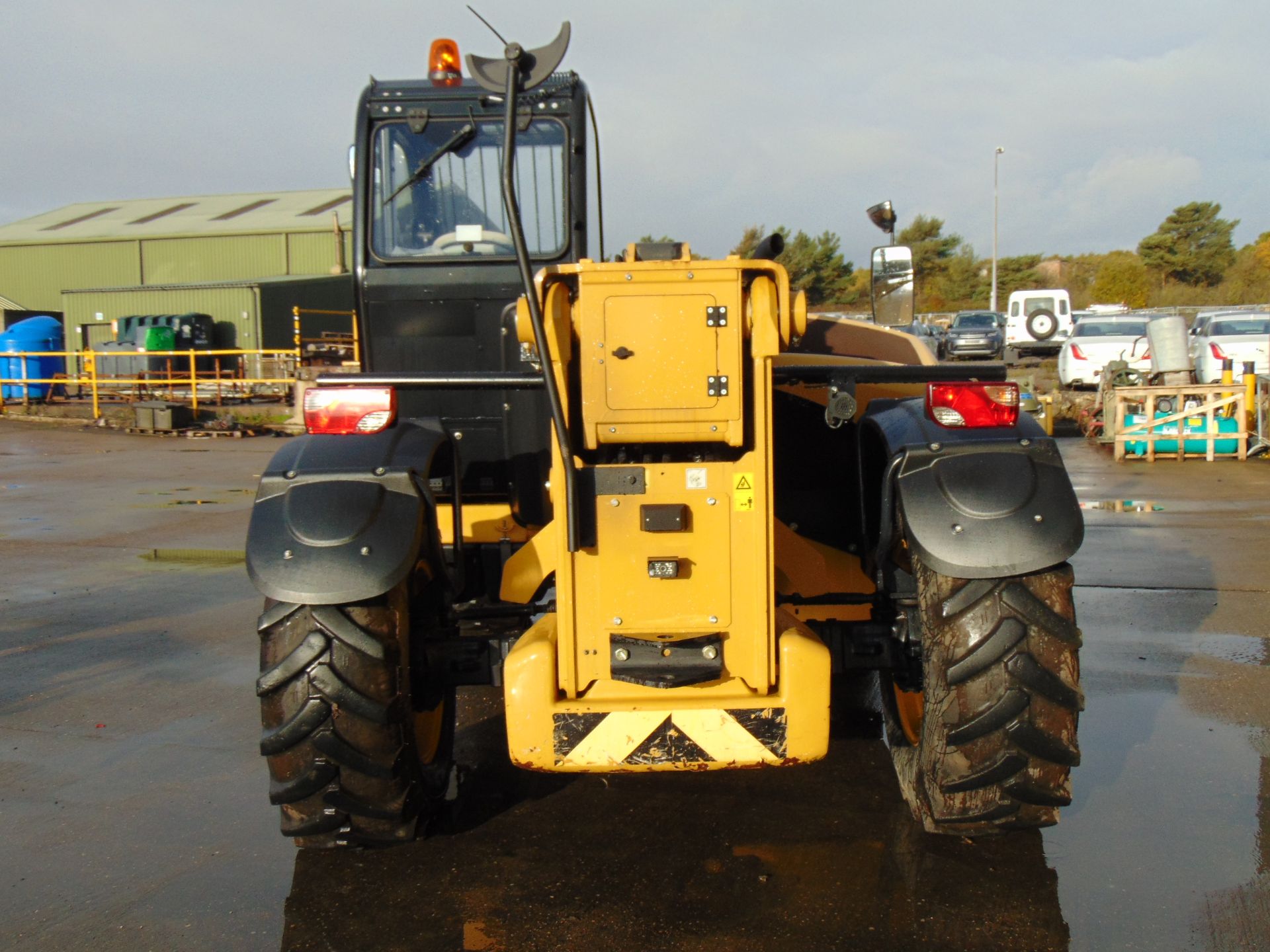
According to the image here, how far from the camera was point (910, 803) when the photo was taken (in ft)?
12.2

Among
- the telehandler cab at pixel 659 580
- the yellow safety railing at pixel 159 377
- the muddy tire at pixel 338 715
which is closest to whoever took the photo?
the telehandler cab at pixel 659 580

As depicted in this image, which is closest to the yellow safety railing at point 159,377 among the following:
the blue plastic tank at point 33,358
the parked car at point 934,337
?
the blue plastic tank at point 33,358

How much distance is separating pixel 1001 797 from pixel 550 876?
1335mm

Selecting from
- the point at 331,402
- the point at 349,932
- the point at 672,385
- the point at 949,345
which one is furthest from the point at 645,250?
the point at 949,345

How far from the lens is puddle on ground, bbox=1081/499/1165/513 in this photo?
34.8ft

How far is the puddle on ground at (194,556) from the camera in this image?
8781 millimetres

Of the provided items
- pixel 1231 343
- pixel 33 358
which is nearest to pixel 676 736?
pixel 1231 343

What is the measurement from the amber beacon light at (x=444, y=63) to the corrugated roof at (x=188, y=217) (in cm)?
3433

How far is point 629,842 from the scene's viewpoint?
147 inches

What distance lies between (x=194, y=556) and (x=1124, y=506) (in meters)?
8.20

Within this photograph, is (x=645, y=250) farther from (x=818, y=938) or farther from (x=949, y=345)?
(x=949, y=345)

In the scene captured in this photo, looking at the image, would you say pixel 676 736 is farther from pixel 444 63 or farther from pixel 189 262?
pixel 189 262

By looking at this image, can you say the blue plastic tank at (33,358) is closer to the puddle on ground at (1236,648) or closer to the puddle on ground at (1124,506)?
the puddle on ground at (1124,506)

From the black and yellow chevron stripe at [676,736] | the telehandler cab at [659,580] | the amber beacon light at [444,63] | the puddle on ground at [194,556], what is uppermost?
the amber beacon light at [444,63]
